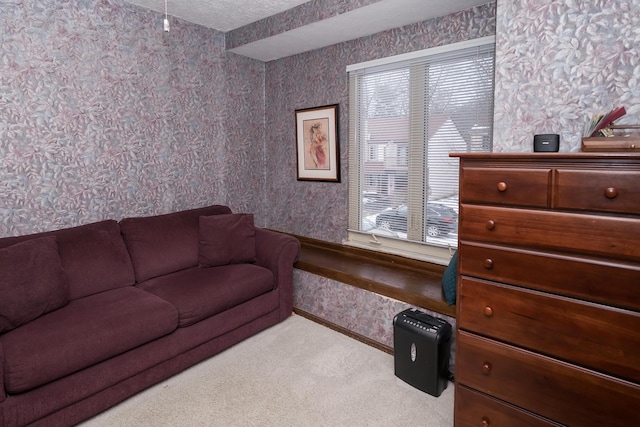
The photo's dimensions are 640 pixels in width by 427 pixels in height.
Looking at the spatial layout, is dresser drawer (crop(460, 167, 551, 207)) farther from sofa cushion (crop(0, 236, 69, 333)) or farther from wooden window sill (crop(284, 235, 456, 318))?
sofa cushion (crop(0, 236, 69, 333))

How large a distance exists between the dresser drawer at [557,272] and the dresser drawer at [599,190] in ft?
0.67

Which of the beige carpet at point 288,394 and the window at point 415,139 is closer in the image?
the beige carpet at point 288,394

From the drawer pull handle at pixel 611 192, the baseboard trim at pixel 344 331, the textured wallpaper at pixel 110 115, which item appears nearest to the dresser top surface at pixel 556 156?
the drawer pull handle at pixel 611 192

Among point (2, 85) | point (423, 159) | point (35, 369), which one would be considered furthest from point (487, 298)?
point (2, 85)

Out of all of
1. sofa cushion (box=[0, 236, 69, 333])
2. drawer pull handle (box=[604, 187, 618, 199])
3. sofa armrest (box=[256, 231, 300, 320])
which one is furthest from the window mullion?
sofa cushion (box=[0, 236, 69, 333])

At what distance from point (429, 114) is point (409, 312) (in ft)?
5.04

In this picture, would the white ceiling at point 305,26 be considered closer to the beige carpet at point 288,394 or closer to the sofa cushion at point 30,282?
the sofa cushion at point 30,282

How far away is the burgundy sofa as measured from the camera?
1879mm

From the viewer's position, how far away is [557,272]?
1.51m

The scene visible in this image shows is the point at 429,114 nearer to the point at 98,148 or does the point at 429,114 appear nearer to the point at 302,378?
the point at 302,378

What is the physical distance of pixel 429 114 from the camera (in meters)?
2.95

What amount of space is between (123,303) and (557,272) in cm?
235

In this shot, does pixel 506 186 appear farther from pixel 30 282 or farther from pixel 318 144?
pixel 30 282

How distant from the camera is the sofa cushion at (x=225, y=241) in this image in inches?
121
